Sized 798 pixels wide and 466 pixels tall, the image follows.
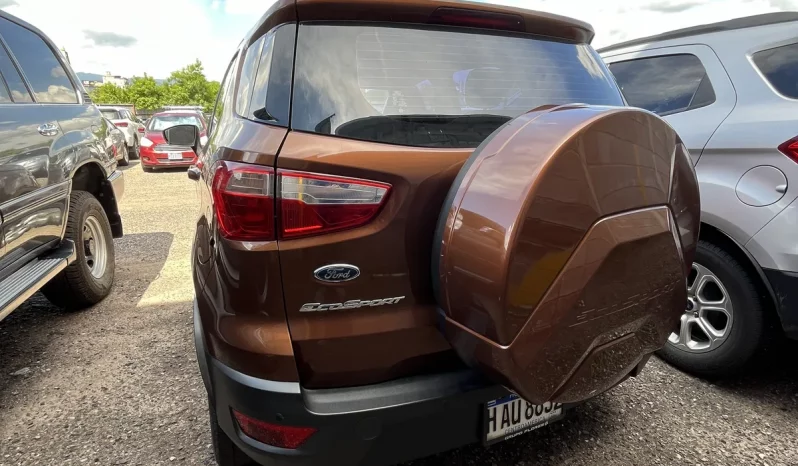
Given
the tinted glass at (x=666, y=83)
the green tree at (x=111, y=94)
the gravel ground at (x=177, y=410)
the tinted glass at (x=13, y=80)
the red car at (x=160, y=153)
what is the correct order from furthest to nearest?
the green tree at (x=111, y=94), the red car at (x=160, y=153), the tinted glass at (x=13, y=80), the tinted glass at (x=666, y=83), the gravel ground at (x=177, y=410)

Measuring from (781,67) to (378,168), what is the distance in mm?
2341

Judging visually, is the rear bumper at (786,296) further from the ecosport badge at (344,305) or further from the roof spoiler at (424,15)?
the ecosport badge at (344,305)

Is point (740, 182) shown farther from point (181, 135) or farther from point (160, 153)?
point (160, 153)

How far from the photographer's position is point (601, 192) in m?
1.31

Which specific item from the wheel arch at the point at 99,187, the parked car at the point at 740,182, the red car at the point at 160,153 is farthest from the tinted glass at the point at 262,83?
the red car at the point at 160,153

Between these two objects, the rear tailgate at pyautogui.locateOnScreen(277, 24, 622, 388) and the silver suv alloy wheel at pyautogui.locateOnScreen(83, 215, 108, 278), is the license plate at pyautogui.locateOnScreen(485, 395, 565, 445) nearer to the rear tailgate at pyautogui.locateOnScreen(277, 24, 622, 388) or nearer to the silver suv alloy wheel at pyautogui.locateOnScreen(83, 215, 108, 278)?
the rear tailgate at pyautogui.locateOnScreen(277, 24, 622, 388)

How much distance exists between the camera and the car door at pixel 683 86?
8.60ft

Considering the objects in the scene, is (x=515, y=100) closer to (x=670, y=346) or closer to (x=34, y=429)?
(x=670, y=346)

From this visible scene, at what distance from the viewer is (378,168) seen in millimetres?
1384

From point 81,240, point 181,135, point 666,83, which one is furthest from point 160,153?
point 666,83

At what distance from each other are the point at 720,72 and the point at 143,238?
19.0ft

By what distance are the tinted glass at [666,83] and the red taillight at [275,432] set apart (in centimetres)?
250

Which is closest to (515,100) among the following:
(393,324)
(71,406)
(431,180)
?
(431,180)

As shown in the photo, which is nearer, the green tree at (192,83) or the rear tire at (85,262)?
the rear tire at (85,262)
